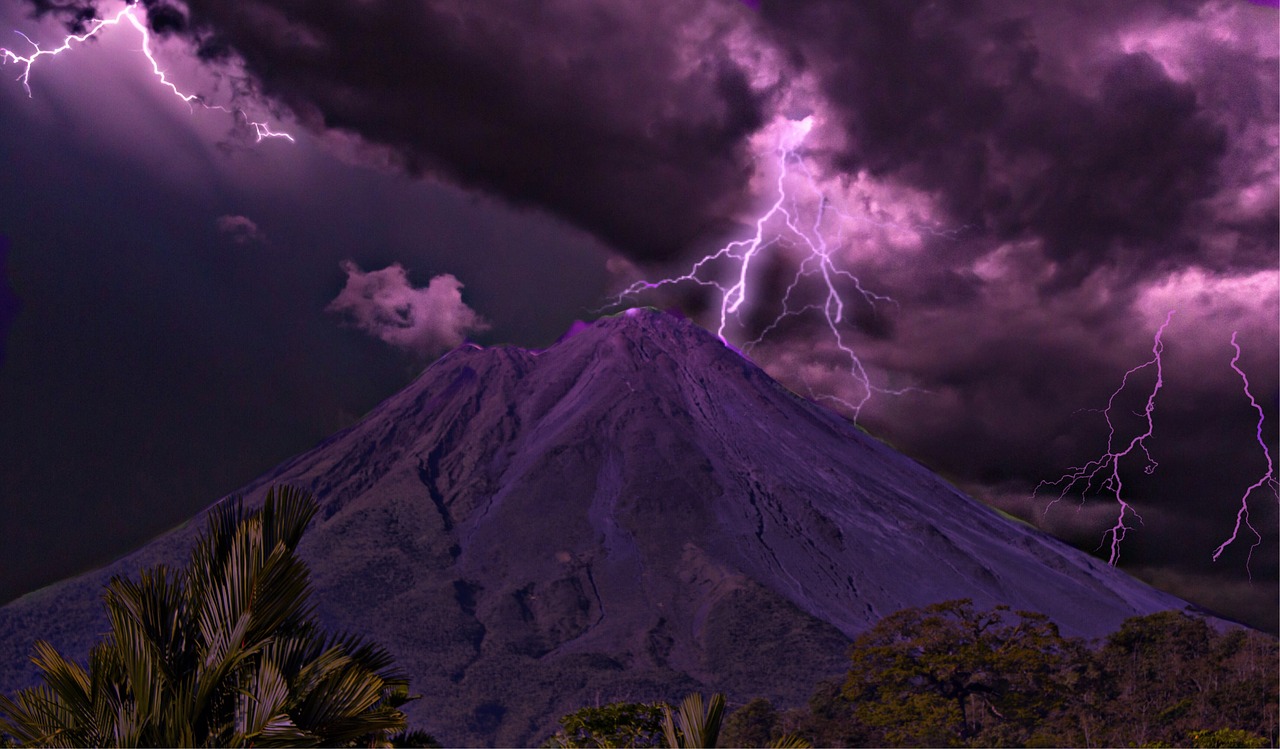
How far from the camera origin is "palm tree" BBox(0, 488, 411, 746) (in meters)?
4.19

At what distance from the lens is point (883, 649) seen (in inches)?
1389

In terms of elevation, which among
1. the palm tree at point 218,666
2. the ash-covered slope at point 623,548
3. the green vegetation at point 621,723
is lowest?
the palm tree at point 218,666

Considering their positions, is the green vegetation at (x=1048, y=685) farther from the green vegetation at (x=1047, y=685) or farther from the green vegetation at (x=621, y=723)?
the green vegetation at (x=621, y=723)

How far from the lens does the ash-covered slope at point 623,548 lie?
3489 inches

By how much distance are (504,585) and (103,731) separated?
100649 millimetres

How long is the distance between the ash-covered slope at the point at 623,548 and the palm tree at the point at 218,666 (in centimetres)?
7768

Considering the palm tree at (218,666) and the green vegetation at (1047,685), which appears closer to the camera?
the palm tree at (218,666)

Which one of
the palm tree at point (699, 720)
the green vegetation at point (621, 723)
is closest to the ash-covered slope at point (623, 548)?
the green vegetation at point (621, 723)

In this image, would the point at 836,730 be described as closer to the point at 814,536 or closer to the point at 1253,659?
the point at 1253,659

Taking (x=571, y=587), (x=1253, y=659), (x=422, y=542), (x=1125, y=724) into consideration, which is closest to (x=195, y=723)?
(x=1125, y=724)

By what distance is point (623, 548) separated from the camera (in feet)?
347

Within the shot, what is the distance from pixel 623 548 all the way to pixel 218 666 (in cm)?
10268

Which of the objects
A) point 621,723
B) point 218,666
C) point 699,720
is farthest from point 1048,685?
point 218,666

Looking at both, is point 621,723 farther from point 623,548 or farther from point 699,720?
point 623,548
